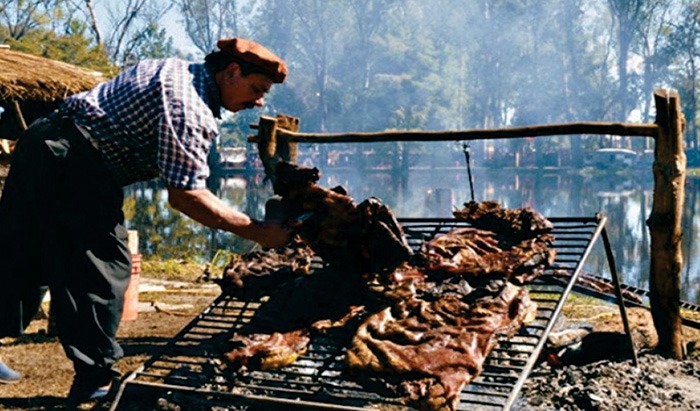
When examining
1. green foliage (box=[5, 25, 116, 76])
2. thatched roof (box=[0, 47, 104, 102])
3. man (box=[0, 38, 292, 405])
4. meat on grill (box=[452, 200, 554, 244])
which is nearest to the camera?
man (box=[0, 38, 292, 405])

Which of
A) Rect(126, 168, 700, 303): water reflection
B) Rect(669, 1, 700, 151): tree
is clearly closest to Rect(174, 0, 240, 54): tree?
→ Rect(126, 168, 700, 303): water reflection

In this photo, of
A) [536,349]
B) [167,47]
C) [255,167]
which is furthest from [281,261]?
[167,47]

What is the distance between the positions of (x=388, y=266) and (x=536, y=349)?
1.10 metres

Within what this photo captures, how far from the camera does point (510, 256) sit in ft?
13.5

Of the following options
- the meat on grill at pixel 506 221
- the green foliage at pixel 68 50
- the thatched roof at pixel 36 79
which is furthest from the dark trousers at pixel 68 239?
the green foliage at pixel 68 50

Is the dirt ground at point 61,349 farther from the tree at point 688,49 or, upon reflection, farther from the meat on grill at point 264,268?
the tree at point 688,49

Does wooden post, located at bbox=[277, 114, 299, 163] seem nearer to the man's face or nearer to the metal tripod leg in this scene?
the man's face

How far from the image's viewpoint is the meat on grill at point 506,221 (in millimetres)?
4461

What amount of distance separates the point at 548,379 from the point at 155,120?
9.45 feet

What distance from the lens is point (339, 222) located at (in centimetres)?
376

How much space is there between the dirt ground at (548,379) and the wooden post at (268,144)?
1946 millimetres

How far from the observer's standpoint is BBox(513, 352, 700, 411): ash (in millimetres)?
4016

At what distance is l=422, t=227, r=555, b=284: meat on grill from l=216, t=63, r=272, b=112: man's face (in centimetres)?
134

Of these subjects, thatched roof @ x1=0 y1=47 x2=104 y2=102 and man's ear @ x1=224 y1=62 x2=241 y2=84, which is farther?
thatched roof @ x1=0 y1=47 x2=104 y2=102
